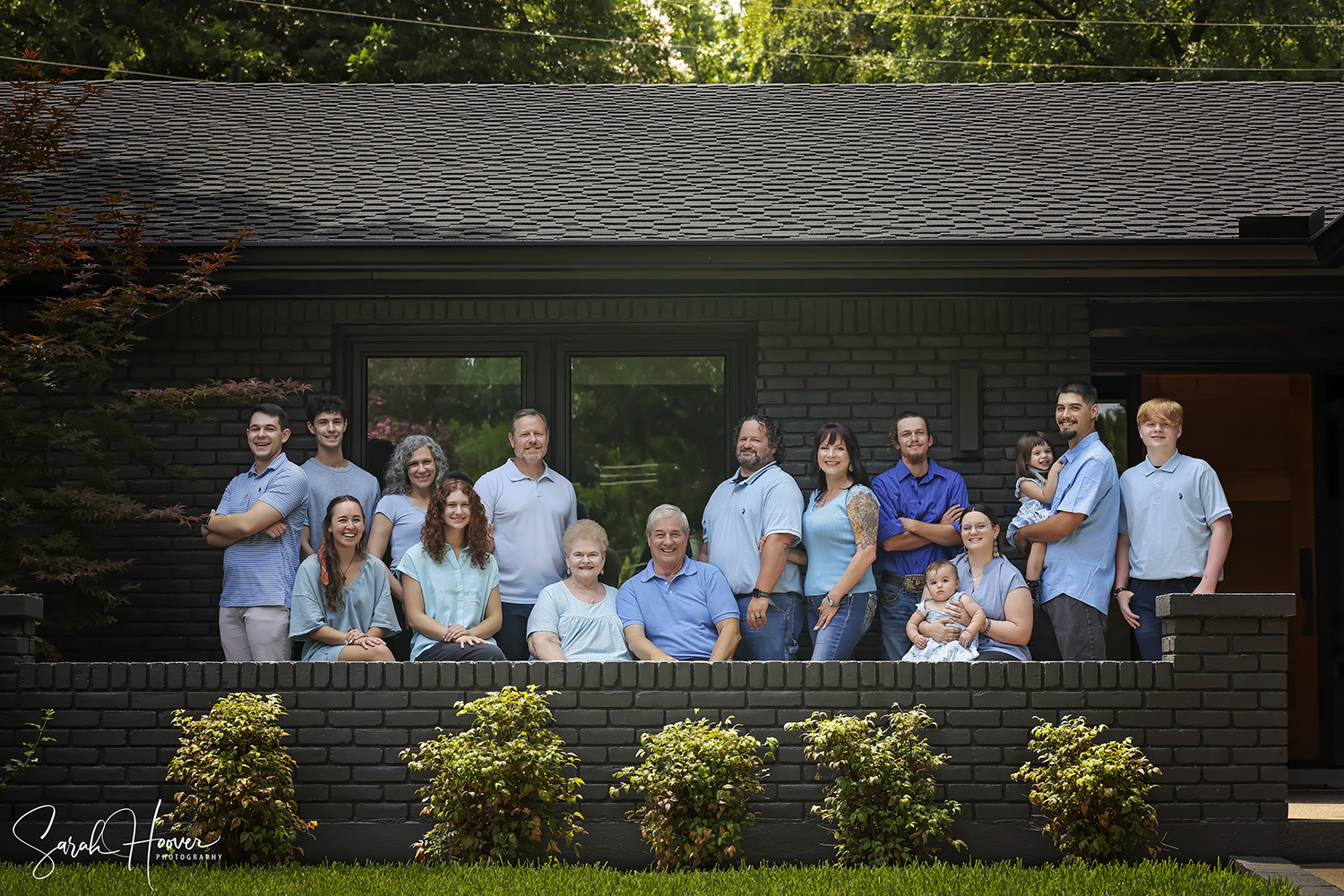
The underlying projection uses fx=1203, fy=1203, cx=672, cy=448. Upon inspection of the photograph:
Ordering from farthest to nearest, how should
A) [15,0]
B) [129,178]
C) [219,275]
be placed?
[15,0] < [129,178] < [219,275]

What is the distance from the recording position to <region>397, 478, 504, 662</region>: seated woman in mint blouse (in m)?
5.61

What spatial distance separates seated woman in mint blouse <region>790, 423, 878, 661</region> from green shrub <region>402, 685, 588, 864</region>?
1.47 m

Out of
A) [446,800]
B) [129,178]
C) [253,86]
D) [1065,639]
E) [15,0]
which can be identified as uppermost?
[15,0]

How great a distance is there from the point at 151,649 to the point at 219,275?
2.18 metres

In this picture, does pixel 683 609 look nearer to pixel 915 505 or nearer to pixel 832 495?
pixel 832 495

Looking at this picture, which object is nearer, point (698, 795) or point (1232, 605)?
point (698, 795)

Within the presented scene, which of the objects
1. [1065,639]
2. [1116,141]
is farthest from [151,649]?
[1116,141]

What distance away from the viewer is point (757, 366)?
7031 millimetres

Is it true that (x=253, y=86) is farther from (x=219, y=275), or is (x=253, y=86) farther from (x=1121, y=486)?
(x=1121, y=486)

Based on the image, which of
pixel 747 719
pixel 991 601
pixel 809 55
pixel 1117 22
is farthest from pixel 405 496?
pixel 809 55

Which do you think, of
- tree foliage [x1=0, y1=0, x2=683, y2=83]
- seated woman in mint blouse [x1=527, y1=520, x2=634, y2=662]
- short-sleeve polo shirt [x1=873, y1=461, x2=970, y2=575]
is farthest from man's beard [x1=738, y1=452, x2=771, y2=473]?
tree foliage [x1=0, y1=0, x2=683, y2=83]

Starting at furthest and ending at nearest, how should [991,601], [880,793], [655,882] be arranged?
[991,601] < [880,793] < [655,882]

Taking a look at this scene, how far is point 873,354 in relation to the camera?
6988mm

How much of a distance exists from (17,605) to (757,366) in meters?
3.98
